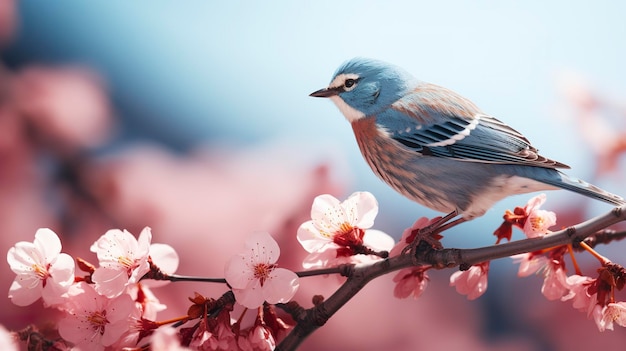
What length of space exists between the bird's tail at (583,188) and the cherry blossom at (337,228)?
7.4 inches

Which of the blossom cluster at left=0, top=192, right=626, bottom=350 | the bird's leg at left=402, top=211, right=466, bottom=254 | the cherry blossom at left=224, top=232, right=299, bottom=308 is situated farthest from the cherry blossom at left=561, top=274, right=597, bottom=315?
the cherry blossom at left=224, top=232, right=299, bottom=308

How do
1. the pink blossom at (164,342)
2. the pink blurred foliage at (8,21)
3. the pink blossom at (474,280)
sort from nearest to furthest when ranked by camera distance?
the pink blossom at (164,342), the pink blossom at (474,280), the pink blurred foliage at (8,21)

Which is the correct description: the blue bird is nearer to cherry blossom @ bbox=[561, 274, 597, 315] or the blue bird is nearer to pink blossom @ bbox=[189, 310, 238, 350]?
cherry blossom @ bbox=[561, 274, 597, 315]

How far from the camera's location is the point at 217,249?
3.28 feet

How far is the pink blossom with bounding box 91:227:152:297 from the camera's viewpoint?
1.86 ft

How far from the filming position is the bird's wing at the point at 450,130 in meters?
0.70

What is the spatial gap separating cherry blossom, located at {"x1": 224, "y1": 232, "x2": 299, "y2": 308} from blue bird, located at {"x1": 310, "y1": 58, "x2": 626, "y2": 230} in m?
0.17

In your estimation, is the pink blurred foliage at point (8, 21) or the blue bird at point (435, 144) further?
the pink blurred foliage at point (8, 21)

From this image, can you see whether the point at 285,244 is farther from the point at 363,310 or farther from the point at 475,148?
the point at 475,148

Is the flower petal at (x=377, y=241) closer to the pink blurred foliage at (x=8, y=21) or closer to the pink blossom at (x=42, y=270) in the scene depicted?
the pink blossom at (x=42, y=270)

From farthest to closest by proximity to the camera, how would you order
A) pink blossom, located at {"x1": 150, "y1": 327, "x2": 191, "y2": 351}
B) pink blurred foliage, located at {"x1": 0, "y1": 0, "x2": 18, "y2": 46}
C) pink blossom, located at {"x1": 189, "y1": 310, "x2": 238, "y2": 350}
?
pink blurred foliage, located at {"x1": 0, "y1": 0, "x2": 18, "y2": 46} → pink blossom, located at {"x1": 189, "y1": 310, "x2": 238, "y2": 350} → pink blossom, located at {"x1": 150, "y1": 327, "x2": 191, "y2": 351}

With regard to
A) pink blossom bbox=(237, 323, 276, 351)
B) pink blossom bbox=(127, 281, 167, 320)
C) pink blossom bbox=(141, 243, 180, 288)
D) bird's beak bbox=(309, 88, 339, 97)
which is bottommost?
pink blossom bbox=(127, 281, 167, 320)

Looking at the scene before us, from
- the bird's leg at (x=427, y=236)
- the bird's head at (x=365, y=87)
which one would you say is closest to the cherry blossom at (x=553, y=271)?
the bird's leg at (x=427, y=236)

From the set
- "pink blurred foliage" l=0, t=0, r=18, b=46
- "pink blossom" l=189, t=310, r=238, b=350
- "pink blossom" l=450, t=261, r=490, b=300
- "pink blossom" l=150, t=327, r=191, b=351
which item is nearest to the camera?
"pink blossom" l=150, t=327, r=191, b=351
